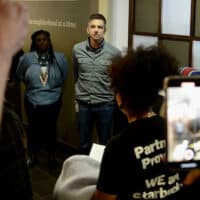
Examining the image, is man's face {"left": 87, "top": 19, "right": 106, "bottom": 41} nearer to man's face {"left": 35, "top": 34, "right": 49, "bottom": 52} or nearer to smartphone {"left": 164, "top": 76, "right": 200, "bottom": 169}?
man's face {"left": 35, "top": 34, "right": 49, "bottom": 52}

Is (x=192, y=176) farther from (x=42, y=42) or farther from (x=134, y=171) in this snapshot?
(x=42, y=42)

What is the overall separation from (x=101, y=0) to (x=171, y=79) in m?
3.51

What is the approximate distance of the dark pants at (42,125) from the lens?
4605 millimetres

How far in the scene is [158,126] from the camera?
1429mm

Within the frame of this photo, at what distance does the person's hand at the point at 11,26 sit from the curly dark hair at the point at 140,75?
0.52m

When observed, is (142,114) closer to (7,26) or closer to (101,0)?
(7,26)

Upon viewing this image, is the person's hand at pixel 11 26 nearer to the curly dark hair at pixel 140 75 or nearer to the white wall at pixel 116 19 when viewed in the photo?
the curly dark hair at pixel 140 75

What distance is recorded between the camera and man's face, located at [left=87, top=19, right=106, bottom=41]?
4188mm

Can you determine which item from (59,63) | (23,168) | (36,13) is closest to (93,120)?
(59,63)

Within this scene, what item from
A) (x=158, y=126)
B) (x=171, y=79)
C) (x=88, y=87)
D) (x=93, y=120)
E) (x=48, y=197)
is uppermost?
(x=171, y=79)

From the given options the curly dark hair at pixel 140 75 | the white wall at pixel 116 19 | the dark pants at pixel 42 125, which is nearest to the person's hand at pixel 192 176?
the curly dark hair at pixel 140 75

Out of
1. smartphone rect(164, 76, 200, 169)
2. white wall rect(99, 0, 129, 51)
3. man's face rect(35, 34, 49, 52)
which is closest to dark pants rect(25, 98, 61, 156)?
man's face rect(35, 34, 49, 52)

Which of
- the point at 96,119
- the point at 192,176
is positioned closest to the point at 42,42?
the point at 96,119

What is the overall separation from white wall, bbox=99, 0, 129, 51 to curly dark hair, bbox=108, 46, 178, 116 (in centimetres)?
301
